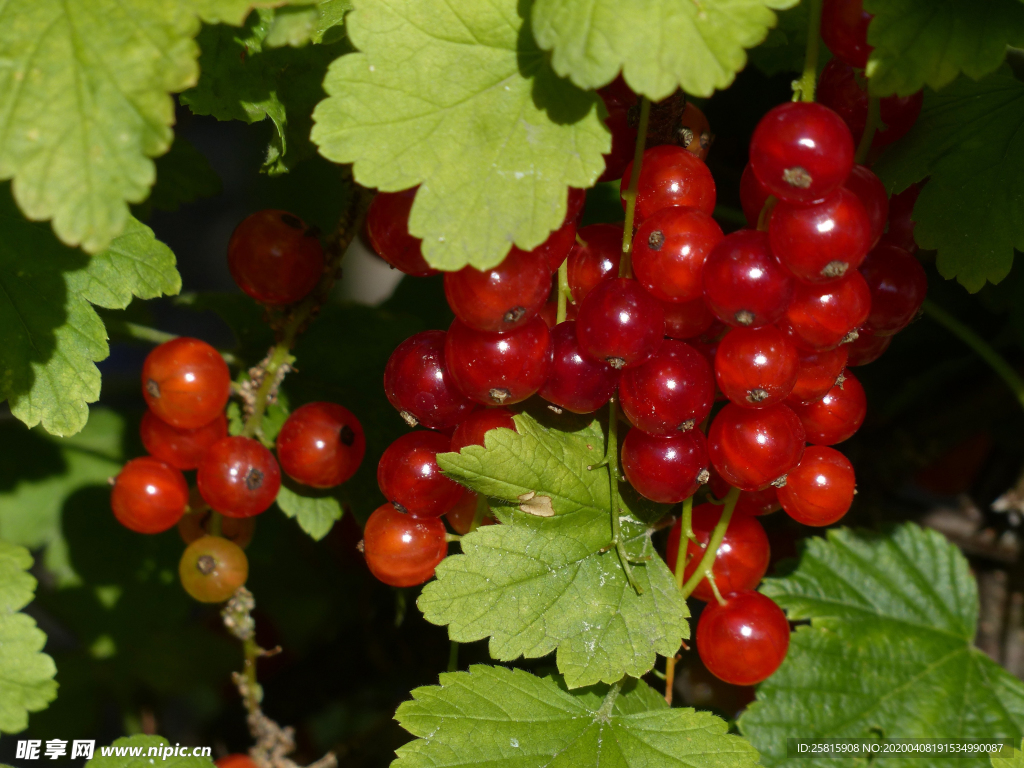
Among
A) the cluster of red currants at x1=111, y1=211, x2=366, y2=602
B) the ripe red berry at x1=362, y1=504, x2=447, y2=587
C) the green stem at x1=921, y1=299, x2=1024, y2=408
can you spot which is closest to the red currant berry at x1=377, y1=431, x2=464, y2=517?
the ripe red berry at x1=362, y1=504, x2=447, y2=587

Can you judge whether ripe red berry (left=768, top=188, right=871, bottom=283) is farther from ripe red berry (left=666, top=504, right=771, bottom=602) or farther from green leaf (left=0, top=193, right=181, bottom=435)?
green leaf (left=0, top=193, right=181, bottom=435)

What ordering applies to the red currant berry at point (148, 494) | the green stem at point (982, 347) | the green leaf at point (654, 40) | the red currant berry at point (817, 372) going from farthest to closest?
the green stem at point (982, 347), the red currant berry at point (148, 494), the red currant berry at point (817, 372), the green leaf at point (654, 40)

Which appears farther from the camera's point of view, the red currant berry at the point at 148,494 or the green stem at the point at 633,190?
the red currant berry at the point at 148,494

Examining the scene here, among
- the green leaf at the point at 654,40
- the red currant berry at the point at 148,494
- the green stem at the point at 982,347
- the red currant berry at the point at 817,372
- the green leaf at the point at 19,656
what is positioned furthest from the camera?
the green stem at the point at 982,347

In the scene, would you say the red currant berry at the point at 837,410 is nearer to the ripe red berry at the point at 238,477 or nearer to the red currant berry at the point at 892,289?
the red currant berry at the point at 892,289

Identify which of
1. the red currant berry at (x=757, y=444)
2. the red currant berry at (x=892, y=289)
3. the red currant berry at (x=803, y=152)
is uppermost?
the red currant berry at (x=803, y=152)

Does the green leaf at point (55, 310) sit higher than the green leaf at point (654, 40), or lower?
lower

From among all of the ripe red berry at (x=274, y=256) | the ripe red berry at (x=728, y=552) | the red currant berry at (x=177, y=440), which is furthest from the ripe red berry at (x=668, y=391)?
the red currant berry at (x=177, y=440)
